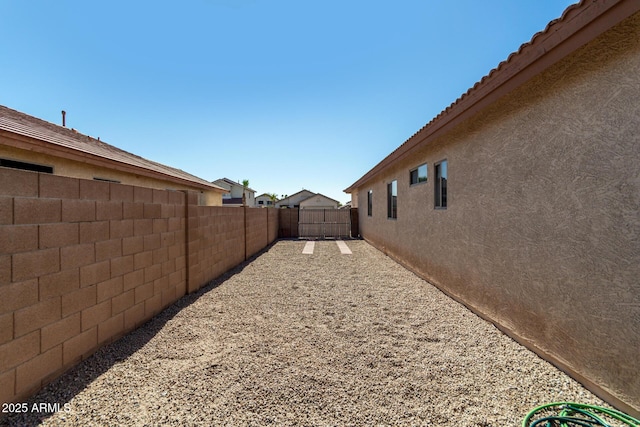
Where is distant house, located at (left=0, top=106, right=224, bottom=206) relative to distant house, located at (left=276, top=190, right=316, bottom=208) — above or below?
below

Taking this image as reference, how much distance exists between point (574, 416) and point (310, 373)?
7.03ft

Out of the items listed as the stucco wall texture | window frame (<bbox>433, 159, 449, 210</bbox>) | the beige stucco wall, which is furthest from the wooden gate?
the stucco wall texture

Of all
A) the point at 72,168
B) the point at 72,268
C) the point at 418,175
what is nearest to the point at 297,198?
the point at 72,168

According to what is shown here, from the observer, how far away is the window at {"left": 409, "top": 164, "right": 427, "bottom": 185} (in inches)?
255

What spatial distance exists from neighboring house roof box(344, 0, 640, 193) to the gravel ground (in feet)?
9.93

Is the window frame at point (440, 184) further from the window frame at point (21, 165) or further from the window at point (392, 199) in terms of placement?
the window frame at point (21, 165)

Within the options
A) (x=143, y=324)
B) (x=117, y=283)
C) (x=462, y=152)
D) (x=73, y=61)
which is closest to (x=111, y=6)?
(x=73, y=61)

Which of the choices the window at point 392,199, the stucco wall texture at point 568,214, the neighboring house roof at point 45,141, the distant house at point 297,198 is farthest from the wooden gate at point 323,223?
the distant house at point 297,198

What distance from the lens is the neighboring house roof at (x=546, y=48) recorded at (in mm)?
1967

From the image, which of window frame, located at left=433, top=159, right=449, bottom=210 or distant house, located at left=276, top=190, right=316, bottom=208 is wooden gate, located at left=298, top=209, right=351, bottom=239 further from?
distant house, located at left=276, top=190, right=316, bottom=208

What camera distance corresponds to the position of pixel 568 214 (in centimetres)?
253

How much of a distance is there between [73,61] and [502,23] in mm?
11961

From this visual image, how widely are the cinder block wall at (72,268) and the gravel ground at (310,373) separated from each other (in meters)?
0.26

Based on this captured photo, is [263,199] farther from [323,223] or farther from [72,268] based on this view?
[72,268]
